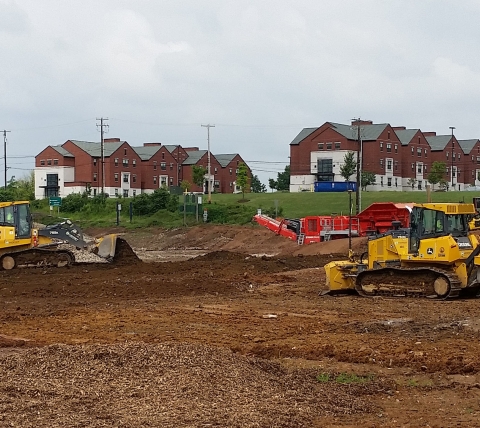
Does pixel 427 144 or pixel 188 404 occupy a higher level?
pixel 427 144

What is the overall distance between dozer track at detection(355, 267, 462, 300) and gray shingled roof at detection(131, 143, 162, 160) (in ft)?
318

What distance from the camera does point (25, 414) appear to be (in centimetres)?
873

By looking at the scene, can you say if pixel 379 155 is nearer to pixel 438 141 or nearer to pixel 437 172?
pixel 437 172

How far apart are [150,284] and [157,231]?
40878mm

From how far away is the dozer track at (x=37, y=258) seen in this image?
32.9 meters

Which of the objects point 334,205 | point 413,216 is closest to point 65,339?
point 413,216

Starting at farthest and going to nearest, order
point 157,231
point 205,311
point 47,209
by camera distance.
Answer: point 47,209 < point 157,231 < point 205,311

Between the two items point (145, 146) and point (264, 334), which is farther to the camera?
point (145, 146)

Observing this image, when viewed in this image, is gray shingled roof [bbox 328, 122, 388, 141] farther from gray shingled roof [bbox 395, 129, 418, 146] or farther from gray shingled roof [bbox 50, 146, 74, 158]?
gray shingled roof [bbox 50, 146, 74, 158]

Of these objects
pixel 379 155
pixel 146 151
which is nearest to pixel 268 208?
pixel 379 155

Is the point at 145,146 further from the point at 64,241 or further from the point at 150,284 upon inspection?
the point at 150,284

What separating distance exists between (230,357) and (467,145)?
116 meters

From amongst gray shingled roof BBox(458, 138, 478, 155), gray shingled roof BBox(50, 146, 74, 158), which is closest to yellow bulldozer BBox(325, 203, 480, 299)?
gray shingled roof BBox(50, 146, 74, 158)

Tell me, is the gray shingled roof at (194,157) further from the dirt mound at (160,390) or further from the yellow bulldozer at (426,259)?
the dirt mound at (160,390)
